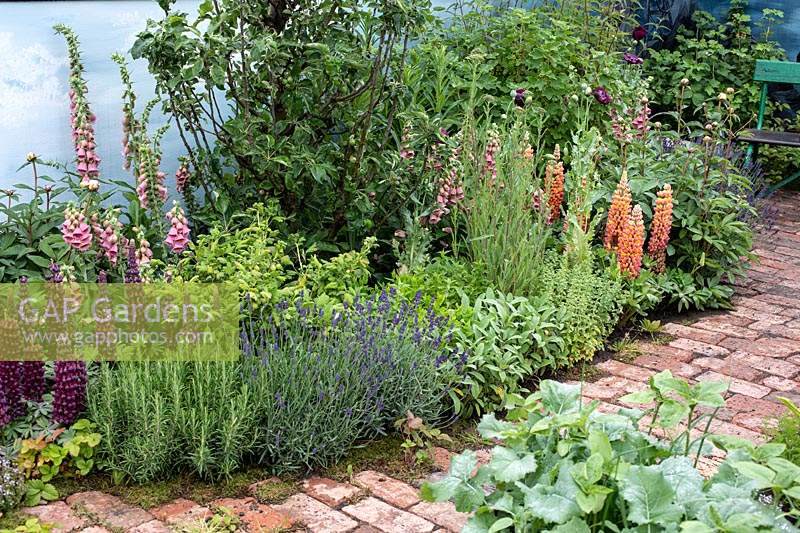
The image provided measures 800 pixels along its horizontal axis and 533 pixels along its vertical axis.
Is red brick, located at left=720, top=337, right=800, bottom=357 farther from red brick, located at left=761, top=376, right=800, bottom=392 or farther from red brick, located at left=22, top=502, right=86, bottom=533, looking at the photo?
red brick, located at left=22, top=502, right=86, bottom=533

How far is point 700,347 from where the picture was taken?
503 centimetres

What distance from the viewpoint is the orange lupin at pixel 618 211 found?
518cm

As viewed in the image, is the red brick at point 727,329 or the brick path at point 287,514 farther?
the red brick at point 727,329

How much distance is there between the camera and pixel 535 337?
14.4ft

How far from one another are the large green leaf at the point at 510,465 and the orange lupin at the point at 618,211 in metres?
2.72

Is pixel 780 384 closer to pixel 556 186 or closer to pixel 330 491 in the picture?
pixel 556 186

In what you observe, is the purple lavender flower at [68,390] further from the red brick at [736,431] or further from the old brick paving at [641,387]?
the red brick at [736,431]

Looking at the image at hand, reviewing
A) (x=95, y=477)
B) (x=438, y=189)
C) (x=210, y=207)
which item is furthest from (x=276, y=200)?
(x=95, y=477)

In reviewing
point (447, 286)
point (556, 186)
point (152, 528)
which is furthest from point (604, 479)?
point (556, 186)

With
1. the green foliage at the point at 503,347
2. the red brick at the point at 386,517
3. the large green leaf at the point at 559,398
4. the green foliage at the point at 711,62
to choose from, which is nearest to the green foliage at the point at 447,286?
the green foliage at the point at 503,347

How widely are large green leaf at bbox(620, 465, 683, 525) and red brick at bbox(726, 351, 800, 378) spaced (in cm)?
260

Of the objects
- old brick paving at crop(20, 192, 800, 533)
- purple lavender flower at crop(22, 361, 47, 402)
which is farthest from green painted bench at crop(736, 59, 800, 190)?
purple lavender flower at crop(22, 361, 47, 402)

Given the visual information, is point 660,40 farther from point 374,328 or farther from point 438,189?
point 374,328

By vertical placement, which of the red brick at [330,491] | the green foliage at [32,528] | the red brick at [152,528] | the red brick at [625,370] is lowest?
the red brick at [625,370]
